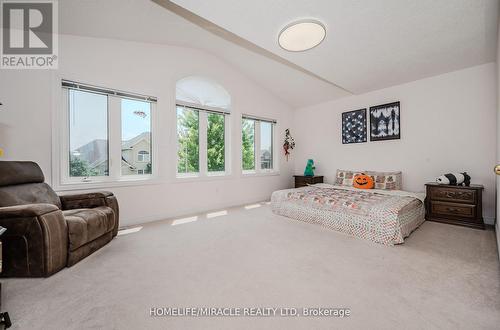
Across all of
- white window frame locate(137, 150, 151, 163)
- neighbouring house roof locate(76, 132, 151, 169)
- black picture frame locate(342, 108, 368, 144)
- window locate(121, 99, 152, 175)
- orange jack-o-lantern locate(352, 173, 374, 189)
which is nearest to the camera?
neighbouring house roof locate(76, 132, 151, 169)

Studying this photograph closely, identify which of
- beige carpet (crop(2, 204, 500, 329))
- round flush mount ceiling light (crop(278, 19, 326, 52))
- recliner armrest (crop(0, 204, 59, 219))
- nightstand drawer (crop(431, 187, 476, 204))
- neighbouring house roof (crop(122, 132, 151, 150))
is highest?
round flush mount ceiling light (crop(278, 19, 326, 52))

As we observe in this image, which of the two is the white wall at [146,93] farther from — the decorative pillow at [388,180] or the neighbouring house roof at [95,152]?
the decorative pillow at [388,180]

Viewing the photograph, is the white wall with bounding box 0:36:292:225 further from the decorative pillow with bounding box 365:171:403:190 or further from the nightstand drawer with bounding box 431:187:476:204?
the nightstand drawer with bounding box 431:187:476:204

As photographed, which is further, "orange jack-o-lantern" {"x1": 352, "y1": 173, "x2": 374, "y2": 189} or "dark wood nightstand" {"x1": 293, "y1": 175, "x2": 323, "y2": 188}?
"dark wood nightstand" {"x1": 293, "y1": 175, "x2": 323, "y2": 188}

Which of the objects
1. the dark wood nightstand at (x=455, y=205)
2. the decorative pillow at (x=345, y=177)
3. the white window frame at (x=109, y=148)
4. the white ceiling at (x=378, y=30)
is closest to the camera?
the white ceiling at (x=378, y=30)

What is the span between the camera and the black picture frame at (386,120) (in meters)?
3.99

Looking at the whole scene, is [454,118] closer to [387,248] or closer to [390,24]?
[390,24]

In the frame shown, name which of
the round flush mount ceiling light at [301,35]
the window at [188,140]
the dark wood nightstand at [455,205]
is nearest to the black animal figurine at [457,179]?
the dark wood nightstand at [455,205]

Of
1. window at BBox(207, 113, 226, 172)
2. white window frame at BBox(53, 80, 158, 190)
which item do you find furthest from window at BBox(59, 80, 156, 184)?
window at BBox(207, 113, 226, 172)

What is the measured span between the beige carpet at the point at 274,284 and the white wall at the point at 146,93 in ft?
3.69

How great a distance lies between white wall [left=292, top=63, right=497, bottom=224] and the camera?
124 inches

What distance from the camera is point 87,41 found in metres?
2.95

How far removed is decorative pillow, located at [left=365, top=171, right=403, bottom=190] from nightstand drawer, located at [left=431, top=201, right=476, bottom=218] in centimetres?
65

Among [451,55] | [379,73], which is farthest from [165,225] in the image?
[451,55]
